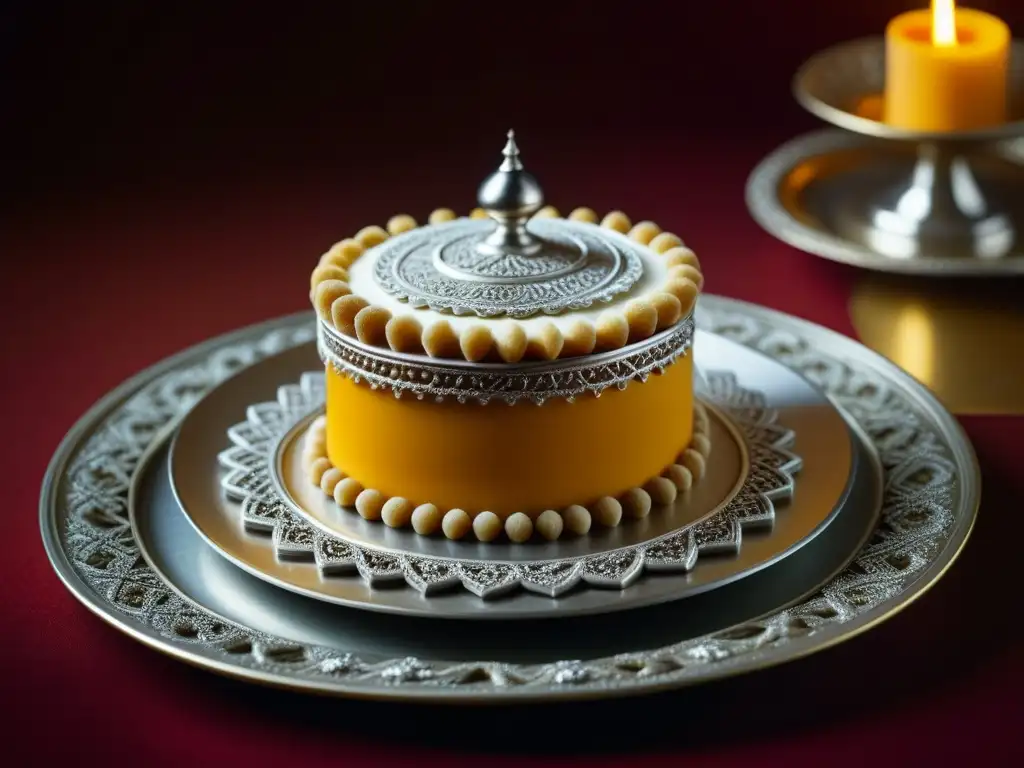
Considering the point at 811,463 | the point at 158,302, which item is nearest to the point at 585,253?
the point at 811,463

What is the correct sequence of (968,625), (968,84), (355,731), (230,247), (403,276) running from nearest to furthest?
(355,731) < (968,625) < (403,276) < (968,84) < (230,247)

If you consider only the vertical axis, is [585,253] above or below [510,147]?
below

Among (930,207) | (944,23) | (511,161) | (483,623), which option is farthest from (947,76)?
(483,623)

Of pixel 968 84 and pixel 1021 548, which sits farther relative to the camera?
pixel 968 84

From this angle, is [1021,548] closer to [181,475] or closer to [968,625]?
[968,625]

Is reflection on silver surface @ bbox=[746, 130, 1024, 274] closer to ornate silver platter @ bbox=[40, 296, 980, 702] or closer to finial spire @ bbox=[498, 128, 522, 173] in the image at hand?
ornate silver platter @ bbox=[40, 296, 980, 702]

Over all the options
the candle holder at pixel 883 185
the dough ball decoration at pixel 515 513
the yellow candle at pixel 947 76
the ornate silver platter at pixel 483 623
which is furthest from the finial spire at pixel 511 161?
the yellow candle at pixel 947 76
